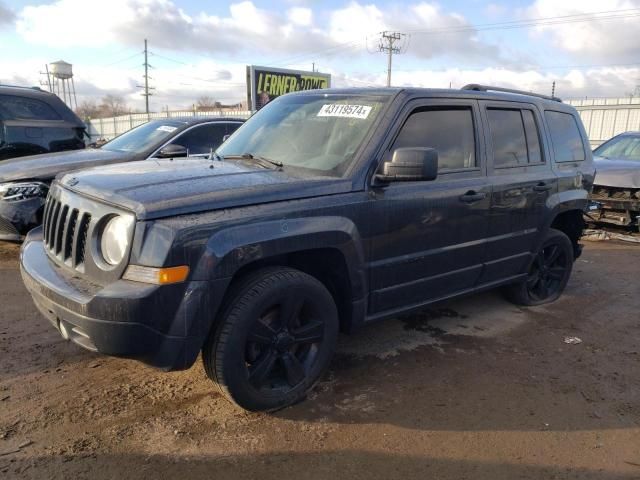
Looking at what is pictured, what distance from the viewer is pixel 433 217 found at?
3.65 m

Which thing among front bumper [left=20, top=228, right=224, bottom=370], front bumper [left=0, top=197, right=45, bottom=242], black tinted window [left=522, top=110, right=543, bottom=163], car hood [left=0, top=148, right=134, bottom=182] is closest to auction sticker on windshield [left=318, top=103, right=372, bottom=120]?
front bumper [left=20, top=228, right=224, bottom=370]

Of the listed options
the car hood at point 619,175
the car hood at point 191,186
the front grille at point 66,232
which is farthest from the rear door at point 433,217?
the car hood at point 619,175

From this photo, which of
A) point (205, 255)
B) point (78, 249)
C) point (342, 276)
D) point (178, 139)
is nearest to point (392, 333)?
point (342, 276)

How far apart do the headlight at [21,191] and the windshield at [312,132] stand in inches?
99.7

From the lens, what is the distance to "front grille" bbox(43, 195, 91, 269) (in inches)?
113

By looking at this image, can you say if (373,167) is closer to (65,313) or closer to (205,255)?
(205,255)

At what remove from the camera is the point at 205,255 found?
102 inches

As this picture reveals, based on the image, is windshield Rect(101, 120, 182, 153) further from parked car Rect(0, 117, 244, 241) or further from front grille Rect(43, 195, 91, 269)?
front grille Rect(43, 195, 91, 269)

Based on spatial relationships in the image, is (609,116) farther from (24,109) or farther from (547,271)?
(24,109)

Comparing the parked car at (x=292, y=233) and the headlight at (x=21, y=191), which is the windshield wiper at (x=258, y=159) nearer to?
the parked car at (x=292, y=233)

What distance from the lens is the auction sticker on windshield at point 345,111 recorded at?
3574mm

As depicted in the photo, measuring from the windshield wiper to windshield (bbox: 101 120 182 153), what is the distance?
289cm

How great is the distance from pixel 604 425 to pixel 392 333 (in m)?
1.69

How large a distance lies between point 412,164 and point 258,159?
113cm
